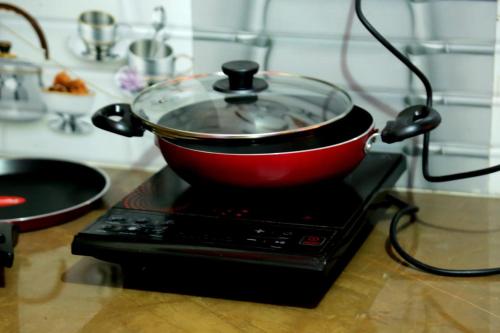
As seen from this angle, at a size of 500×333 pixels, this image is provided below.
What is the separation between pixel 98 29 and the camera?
1528mm

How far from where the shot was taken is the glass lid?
117cm

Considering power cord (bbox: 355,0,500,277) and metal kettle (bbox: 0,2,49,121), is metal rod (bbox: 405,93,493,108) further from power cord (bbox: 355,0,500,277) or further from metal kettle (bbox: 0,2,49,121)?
metal kettle (bbox: 0,2,49,121)

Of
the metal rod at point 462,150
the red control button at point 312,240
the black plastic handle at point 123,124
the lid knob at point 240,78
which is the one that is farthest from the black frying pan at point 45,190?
the metal rod at point 462,150

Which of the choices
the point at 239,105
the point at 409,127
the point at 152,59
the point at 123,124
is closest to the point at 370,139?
the point at 409,127

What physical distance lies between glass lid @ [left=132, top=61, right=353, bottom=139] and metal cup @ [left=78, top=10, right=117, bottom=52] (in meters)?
0.25

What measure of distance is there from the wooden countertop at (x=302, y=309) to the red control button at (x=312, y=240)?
0.07m

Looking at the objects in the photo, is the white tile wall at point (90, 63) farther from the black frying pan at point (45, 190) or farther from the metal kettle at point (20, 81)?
the black frying pan at point (45, 190)

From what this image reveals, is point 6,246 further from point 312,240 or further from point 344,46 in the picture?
point 344,46

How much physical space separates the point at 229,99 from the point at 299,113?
4.2 inches

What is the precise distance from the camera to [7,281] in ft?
3.78

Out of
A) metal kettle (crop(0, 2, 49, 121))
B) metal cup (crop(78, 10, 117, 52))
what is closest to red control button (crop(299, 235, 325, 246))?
metal cup (crop(78, 10, 117, 52))

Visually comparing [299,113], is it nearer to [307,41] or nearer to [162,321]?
[307,41]

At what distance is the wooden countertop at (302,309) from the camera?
102cm

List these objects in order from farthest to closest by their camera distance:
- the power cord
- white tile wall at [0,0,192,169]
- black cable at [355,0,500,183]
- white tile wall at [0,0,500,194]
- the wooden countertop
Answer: white tile wall at [0,0,192,169]
white tile wall at [0,0,500,194]
black cable at [355,0,500,183]
the power cord
the wooden countertop
